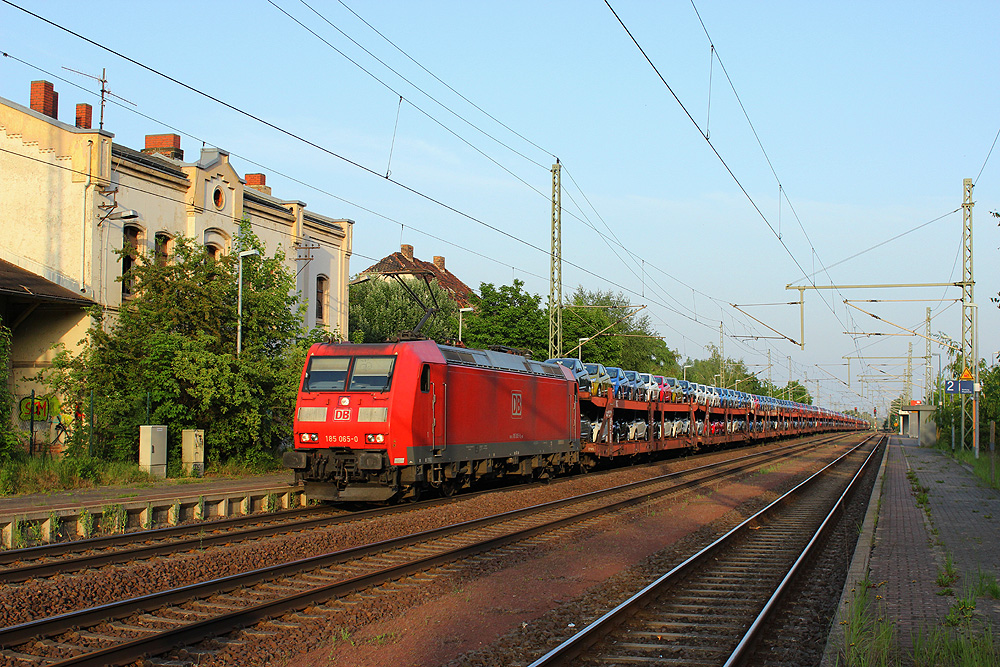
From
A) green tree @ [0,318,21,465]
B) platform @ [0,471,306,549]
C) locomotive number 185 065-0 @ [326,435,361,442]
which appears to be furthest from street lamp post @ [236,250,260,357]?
locomotive number 185 065-0 @ [326,435,361,442]

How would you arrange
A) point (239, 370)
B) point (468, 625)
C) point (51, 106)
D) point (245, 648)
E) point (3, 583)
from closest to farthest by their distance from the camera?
point (245, 648)
point (468, 625)
point (3, 583)
point (239, 370)
point (51, 106)

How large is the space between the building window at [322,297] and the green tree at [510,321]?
13219mm

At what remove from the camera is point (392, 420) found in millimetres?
15953

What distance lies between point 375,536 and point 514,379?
Answer: 7771mm

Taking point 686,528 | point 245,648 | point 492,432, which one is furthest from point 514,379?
point 245,648

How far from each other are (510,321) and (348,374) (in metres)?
31.2

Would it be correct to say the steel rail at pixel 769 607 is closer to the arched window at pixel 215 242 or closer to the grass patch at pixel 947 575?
the grass patch at pixel 947 575

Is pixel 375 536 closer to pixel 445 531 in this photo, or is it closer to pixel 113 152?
pixel 445 531

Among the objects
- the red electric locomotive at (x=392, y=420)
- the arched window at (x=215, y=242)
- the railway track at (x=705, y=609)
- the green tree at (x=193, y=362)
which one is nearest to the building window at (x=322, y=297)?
the arched window at (x=215, y=242)

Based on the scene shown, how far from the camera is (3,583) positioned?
9.66 m

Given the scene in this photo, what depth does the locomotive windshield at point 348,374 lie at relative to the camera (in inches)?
647

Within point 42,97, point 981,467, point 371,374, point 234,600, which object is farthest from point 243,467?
point 981,467

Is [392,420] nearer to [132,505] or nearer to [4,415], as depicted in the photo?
[132,505]

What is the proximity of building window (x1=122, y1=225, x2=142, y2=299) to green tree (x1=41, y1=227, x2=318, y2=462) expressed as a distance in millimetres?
255
